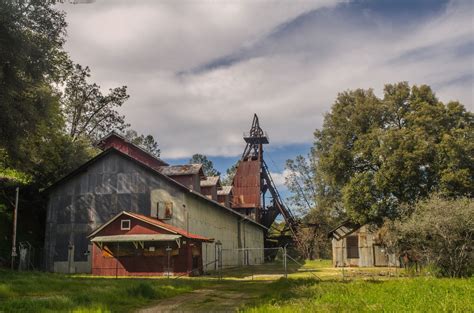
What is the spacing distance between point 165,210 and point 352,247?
20.4 metres

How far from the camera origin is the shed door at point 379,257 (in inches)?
1810

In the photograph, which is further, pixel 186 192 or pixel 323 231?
pixel 323 231

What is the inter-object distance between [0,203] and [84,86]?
21939 mm

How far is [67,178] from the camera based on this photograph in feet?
135

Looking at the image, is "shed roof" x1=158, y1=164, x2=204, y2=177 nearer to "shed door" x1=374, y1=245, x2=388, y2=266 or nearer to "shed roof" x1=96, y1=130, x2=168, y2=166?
"shed roof" x1=96, y1=130, x2=168, y2=166

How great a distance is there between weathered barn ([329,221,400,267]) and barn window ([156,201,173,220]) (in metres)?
17.8

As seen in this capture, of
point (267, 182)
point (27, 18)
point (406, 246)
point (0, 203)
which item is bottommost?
point (406, 246)

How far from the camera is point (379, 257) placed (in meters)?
46.3

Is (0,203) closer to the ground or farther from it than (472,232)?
farther from it

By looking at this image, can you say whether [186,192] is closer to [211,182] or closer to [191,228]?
[191,228]

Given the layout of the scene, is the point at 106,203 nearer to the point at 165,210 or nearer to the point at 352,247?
the point at 165,210

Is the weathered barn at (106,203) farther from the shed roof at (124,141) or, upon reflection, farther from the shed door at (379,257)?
the shed door at (379,257)

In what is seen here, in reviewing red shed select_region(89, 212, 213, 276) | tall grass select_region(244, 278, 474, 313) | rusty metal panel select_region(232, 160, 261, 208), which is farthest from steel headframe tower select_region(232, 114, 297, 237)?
tall grass select_region(244, 278, 474, 313)

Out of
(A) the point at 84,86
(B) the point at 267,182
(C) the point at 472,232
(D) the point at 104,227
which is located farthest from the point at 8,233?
(B) the point at 267,182
